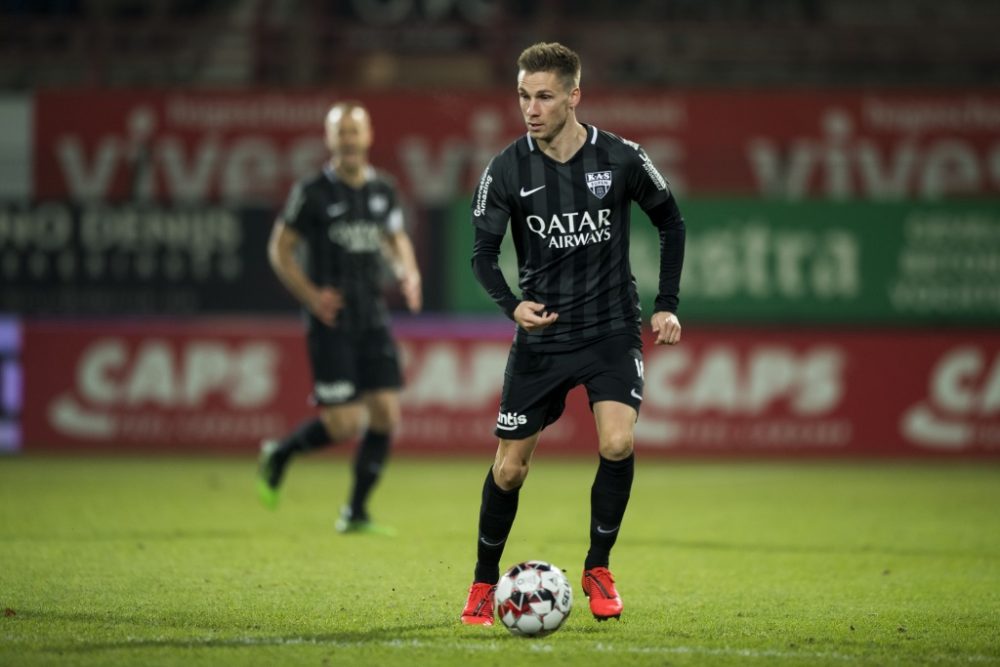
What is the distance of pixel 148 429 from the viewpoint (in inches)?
512

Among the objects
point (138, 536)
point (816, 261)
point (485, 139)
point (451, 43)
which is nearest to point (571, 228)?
point (138, 536)

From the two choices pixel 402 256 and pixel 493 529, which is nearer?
pixel 493 529

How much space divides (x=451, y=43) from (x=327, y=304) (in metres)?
7.77

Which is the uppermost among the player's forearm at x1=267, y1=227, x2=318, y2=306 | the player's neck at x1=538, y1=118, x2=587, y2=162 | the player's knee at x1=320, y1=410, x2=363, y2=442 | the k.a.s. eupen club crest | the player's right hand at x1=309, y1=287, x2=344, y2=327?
the player's neck at x1=538, y1=118, x2=587, y2=162

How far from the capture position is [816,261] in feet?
43.7

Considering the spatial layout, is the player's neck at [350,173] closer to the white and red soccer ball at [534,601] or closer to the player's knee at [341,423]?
the player's knee at [341,423]

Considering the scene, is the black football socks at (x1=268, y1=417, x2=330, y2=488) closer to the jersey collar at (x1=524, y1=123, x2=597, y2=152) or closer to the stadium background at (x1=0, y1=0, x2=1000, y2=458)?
the jersey collar at (x1=524, y1=123, x2=597, y2=152)

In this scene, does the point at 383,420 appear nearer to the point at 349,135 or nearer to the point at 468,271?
the point at 349,135

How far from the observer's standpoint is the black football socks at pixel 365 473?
8477 mm

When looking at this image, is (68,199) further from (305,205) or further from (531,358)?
(531,358)

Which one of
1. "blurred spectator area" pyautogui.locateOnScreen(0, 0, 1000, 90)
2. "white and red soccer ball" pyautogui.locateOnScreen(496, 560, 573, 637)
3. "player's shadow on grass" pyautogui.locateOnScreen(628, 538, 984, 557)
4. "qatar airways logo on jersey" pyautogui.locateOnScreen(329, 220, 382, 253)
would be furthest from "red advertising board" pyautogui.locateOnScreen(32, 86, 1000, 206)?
"white and red soccer ball" pyautogui.locateOnScreen(496, 560, 573, 637)

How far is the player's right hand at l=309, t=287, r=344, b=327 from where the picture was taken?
840cm

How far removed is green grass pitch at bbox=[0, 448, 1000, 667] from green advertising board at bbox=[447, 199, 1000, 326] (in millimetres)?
1751

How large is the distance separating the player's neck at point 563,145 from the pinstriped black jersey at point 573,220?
0.02 meters
